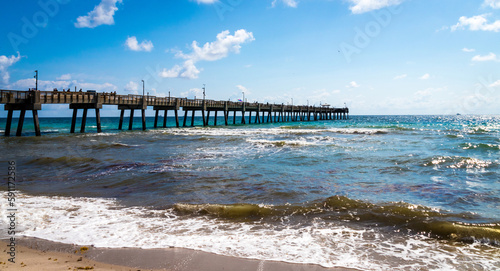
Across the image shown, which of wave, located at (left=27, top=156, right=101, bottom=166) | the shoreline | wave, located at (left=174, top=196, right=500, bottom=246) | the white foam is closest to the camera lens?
the shoreline

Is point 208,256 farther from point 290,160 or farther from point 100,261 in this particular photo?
point 290,160

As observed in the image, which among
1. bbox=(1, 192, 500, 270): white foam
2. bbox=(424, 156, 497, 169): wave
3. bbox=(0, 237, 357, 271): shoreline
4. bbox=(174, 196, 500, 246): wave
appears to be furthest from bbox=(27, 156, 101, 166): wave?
bbox=(424, 156, 497, 169): wave

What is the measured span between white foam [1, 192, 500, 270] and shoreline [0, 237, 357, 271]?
0.71ft

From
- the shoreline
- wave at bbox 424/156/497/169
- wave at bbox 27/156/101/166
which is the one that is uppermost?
wave at bbox 424/156/497/169

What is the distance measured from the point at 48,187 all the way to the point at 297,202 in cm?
822

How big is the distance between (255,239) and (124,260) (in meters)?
2.30

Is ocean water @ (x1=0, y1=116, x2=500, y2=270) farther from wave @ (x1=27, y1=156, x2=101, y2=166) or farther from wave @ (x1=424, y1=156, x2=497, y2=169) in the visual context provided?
wave @ (x1=27, y1=156, x2=101, y2=166)

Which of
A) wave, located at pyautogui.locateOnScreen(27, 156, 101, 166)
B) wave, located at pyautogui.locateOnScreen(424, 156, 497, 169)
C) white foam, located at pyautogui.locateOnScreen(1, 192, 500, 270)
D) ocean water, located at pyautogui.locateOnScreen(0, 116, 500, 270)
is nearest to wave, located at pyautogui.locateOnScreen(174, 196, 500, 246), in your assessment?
ocean water, located at pyautogui.locateOnScreen(0, 116, 500, 270)

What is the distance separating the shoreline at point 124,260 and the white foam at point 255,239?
0.71 ft

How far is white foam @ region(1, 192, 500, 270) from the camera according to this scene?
525cm

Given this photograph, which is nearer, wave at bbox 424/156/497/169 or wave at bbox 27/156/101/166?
wave at bbox 424/156/497/169

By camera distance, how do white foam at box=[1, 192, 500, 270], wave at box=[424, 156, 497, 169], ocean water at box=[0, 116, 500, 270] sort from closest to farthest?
white foam at box=[1, 192, 500, 270], ocean water at box=[0, 116, 500, 270], wave at box=[424, 156, 497, 169]

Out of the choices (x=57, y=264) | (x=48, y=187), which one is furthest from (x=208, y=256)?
(x=48, y=187)

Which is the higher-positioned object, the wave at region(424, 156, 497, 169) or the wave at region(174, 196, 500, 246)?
the wave at region(424, 156, 497, 169)
